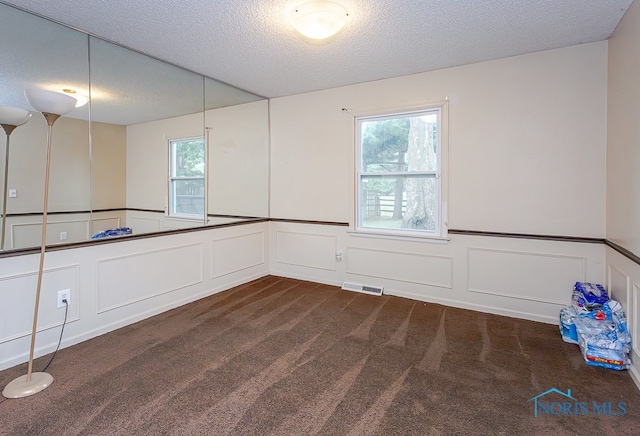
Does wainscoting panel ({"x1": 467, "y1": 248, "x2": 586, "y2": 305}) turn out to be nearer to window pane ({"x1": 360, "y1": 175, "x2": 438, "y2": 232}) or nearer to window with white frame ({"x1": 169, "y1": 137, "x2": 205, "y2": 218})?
window pane ({"x1": 360, "y1": 175, "x2": 438, "y2": 232})

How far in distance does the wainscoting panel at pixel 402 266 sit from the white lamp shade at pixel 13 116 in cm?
320

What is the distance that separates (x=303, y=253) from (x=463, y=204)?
2.06 m

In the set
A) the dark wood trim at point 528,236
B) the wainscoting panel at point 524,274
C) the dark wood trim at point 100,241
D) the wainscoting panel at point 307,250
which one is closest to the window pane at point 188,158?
the dark wood trim at point 100,241

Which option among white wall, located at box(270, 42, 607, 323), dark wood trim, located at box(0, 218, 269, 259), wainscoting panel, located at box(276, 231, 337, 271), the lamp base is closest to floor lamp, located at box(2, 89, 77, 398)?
the lamp base

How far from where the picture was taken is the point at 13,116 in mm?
2309

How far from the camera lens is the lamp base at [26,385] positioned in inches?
76.0

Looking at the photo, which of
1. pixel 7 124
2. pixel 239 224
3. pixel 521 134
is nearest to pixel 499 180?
pixel 521 134

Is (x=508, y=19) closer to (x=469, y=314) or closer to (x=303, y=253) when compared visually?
(x=469, y=314)

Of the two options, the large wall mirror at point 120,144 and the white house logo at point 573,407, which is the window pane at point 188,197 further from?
the white house logo at point 573,407

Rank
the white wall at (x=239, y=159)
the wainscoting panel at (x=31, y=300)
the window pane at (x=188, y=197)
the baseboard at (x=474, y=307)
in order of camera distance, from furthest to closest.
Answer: the white wall at (x=239, y=159) < the window pane at (x=188, y=197) < the baseboard at (x=474, y=307) < the wainscoting panel at (x=31, y=300)

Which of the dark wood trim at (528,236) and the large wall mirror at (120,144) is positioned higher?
the large wall mirror at (120,144)

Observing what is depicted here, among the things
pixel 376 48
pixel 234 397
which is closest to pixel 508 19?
pixel 376 48

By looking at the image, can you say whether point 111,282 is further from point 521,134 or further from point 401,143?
point 521,134

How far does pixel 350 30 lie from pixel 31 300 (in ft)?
10.1
